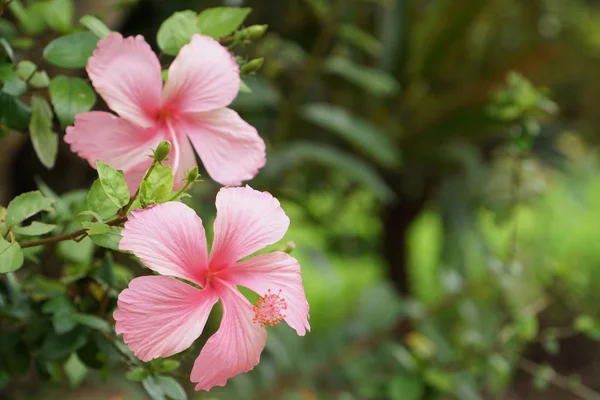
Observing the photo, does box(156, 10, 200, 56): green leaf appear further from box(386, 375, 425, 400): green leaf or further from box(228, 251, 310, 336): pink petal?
box(386, 375, 425, 400): green leaf

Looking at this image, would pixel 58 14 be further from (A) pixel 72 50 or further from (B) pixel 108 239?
(B) pixel 108 239

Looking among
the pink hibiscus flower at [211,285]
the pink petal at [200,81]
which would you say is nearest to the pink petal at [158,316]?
the pink hibiscus flower at [211,285]

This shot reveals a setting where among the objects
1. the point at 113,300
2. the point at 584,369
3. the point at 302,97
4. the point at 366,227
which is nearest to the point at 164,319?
the point at 113,300

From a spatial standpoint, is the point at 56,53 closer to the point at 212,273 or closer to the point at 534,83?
the point at 212,273

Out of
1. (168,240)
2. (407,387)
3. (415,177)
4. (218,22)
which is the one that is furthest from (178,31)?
(415,177)

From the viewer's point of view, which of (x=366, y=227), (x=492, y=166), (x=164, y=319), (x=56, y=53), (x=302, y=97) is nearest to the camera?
(x=164, y=319)

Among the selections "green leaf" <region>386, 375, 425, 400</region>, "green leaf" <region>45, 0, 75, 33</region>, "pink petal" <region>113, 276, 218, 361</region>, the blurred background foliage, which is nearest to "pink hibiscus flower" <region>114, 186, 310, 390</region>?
"pink petal" <region>113, 276, 218, 361</region>
